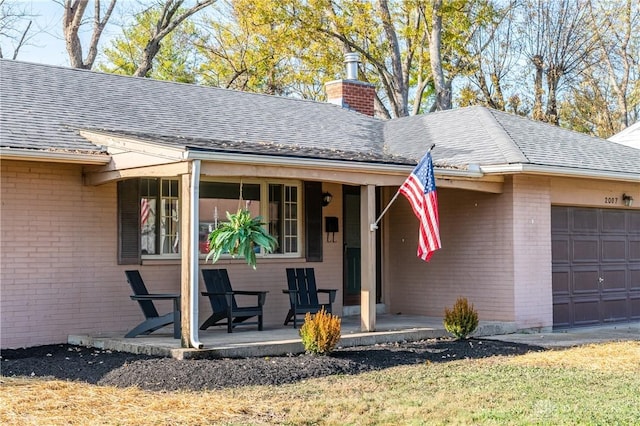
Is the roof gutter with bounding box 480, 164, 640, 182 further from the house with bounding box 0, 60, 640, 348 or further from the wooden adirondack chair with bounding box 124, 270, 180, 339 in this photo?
the wooden adirondack chair with bounding box 124, 270, 180, 339

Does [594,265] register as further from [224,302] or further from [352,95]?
[224,302]

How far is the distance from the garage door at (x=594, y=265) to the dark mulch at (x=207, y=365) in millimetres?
3579

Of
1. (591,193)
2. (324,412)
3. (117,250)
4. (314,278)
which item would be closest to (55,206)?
(117,250)

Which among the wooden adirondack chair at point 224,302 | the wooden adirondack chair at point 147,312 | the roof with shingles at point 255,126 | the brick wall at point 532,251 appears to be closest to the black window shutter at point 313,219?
the roof with shingles at point 255,126

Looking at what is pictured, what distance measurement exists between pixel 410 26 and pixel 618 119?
975 centimetres

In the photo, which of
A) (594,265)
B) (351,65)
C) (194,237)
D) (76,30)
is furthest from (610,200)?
(76,30)

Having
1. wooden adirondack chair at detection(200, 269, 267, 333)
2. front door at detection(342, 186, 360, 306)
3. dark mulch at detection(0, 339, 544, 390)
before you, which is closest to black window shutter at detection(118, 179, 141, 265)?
wooden adirondack chair at detection(200, 269, 267, 333)

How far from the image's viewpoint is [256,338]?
38.7 feet

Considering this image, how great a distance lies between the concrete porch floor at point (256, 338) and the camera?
10.6m

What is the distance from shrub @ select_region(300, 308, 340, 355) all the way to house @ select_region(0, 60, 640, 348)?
4.60 ft

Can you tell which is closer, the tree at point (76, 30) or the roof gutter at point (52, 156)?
the roof gutter at point (52, 156)

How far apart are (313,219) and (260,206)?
1.01m

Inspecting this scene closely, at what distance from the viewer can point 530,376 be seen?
9.84 metres

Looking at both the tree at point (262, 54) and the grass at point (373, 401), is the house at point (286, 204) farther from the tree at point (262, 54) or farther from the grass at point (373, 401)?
the tree at point (262, 54)
